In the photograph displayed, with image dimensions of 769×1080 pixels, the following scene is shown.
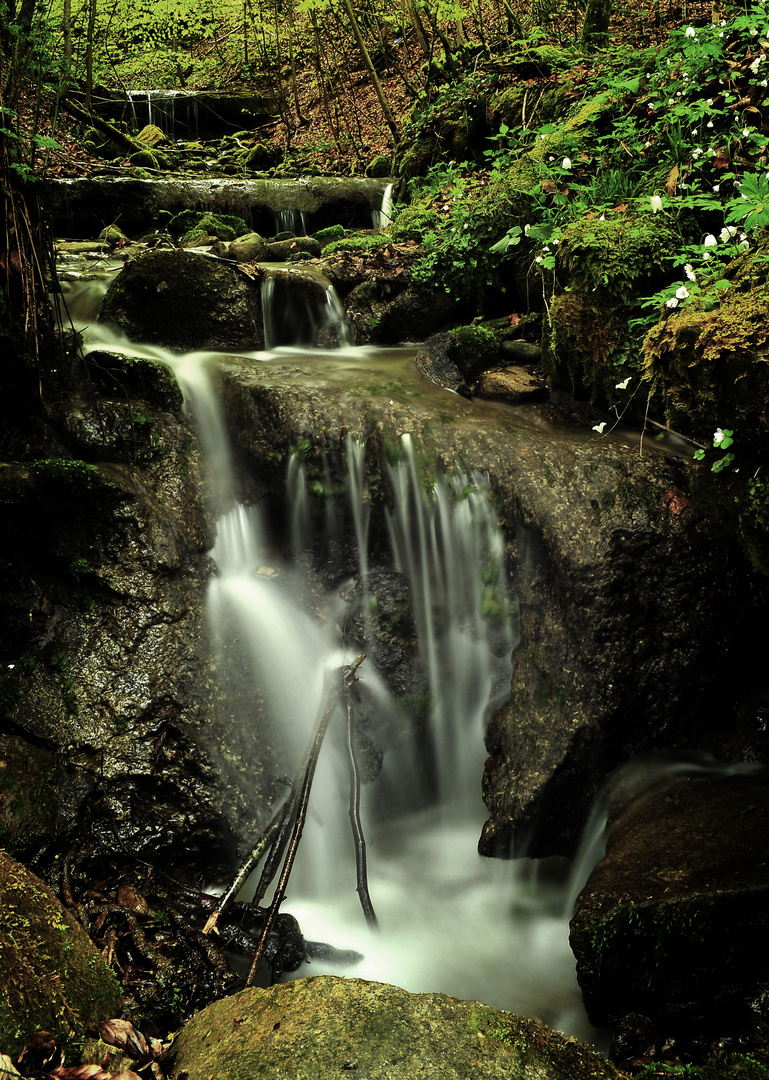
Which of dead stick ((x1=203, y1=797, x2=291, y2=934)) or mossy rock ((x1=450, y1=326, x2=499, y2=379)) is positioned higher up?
mossy rock ((x1=450, y1=326, x2=499, y2=379))

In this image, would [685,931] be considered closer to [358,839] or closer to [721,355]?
[358,839]

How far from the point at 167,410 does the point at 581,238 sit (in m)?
3.54

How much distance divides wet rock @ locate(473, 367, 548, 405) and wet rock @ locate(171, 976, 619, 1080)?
4708 millimetres

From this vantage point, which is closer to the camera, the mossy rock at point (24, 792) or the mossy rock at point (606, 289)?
the mossy rock at point (24, 792)

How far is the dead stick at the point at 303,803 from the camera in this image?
3070 millimetres

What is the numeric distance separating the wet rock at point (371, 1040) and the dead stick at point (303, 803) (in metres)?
0.68

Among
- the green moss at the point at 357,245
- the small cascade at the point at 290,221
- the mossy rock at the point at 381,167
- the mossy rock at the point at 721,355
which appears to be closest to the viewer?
the mossy rock at the point at 721,355

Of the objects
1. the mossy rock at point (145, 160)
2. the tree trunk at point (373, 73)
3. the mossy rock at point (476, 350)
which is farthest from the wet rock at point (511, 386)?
the mossy rock at point (145, 160)

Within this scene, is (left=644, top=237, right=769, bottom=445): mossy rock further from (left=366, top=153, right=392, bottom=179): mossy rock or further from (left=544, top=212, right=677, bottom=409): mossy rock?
(left=366, top=153, right=392, bottom=179): mossy rock

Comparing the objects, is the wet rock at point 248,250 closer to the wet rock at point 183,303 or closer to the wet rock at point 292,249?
the wet rock at point 292,249

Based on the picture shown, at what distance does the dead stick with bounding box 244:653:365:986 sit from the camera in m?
3.07

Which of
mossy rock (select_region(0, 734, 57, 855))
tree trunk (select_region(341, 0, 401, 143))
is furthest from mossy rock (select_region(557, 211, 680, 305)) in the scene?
tree trunk (select_region(341, 0, 401, 143))

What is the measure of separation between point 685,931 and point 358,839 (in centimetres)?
172

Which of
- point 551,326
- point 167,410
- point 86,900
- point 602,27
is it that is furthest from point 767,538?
point 602,27
